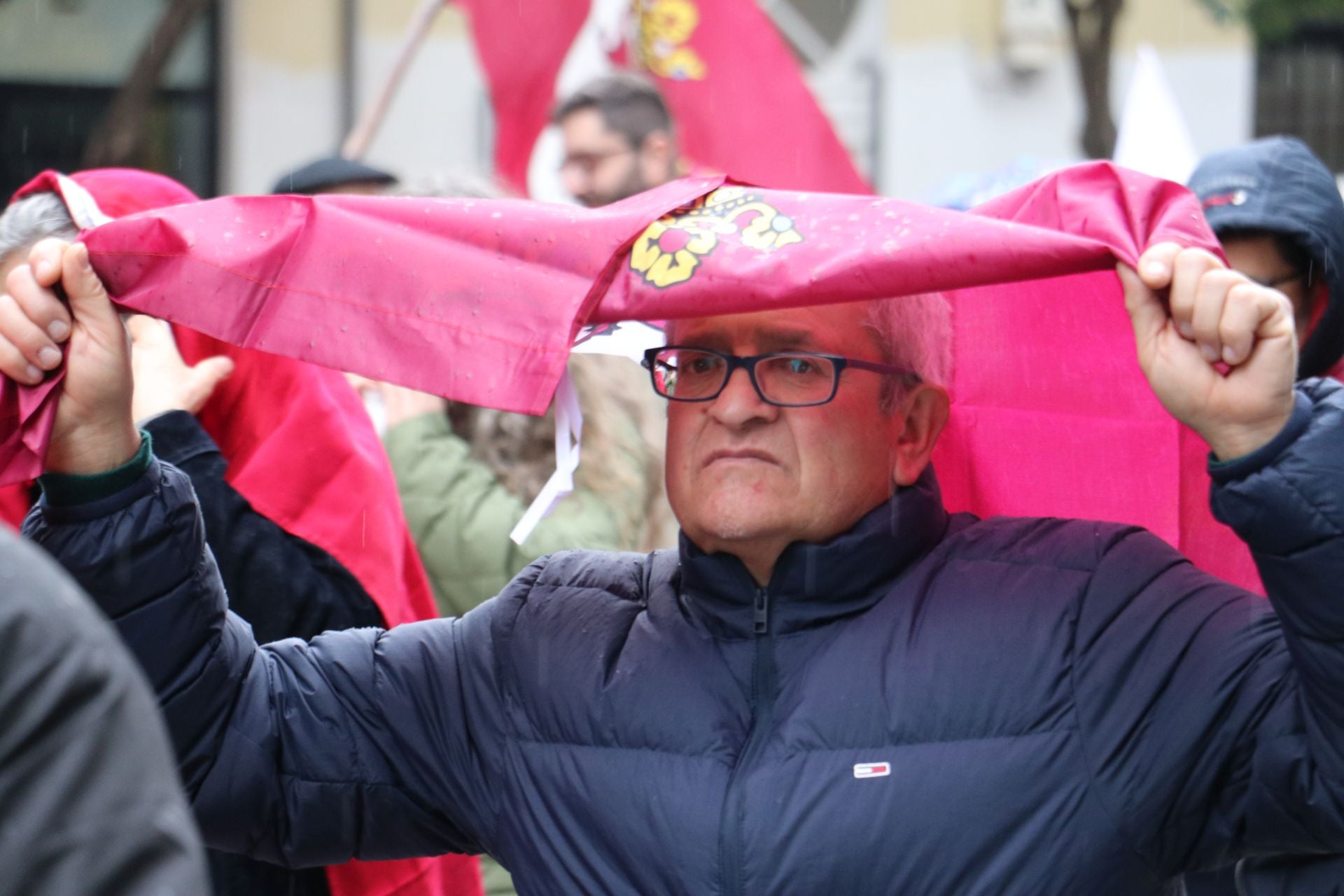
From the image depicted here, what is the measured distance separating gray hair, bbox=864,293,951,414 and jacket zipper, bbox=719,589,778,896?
0.34 meters

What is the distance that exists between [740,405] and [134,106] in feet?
20.7

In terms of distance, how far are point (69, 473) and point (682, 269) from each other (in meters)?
0.76

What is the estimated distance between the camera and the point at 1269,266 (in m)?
3.08

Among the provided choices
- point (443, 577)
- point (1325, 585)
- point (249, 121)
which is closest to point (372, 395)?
point (443, 577)

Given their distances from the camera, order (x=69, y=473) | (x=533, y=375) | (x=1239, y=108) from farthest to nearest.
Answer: (x=1239, y=108) < (x=69, y=473) < (x=533, y=375)

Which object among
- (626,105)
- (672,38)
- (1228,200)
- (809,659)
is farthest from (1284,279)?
(672,38)

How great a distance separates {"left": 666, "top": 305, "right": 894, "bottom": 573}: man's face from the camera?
80.2 inches

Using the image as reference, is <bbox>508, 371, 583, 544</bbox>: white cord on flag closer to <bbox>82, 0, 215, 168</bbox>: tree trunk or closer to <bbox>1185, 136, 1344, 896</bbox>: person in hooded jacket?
<bbox>1185, 136, 1344, 896</bbox>: person in hooded jacket

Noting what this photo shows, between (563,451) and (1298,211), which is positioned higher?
(1298,211)

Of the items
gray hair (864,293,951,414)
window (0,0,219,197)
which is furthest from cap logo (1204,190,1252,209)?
window (0,0,219,197)

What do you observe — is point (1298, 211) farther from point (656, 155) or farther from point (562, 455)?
point (656, 155)

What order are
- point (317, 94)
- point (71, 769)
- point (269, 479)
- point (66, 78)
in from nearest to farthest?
point (71, 769)
point (269, 479)
point (66, 78)
point (317, 94)

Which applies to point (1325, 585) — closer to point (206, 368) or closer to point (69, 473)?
point (69, 473)

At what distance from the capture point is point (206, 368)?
2568mm
